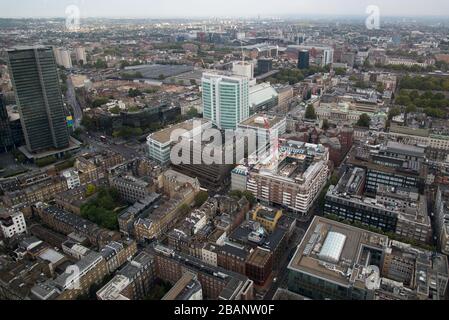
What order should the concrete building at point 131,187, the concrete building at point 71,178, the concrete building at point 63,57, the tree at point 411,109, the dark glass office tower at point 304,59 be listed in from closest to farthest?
1. the concrete building at point 131,187
2. the concrete building at point 71,178
3. the tree at point 411,109
4. the dark glass office tower at point 304,59
5. the concrete building at point 63,57

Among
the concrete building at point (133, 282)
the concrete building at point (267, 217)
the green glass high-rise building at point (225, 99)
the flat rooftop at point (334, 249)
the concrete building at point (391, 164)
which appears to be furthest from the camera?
the green glass high-rise building at point (225, 99)

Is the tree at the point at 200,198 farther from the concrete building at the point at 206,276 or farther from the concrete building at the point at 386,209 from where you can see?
the concrete building at the point at 386,209

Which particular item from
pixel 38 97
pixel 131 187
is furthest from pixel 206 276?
pixel 38 97

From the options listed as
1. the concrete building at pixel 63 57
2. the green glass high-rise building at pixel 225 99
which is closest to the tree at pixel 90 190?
the green glass high-rise building at pixel 225 99

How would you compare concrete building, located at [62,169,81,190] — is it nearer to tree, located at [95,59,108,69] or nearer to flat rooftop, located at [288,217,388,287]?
flat rooftop, located at [288,217,388,287]

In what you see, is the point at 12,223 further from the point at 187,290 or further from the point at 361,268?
the point at 361,268

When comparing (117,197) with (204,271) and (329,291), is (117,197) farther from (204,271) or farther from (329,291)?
(329,291)

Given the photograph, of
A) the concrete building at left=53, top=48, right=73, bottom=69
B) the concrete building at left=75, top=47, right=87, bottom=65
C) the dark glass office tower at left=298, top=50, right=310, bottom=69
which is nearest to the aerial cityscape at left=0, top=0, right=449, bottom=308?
the dark glass office tower at left=298, top=50, right=310, bottom=69
